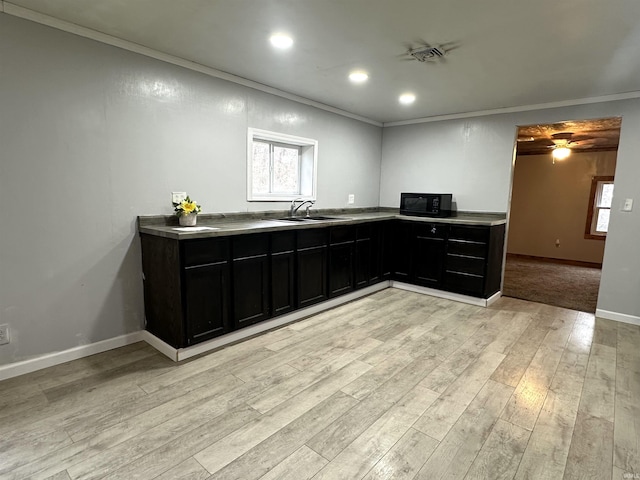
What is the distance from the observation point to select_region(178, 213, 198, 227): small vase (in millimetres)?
2754

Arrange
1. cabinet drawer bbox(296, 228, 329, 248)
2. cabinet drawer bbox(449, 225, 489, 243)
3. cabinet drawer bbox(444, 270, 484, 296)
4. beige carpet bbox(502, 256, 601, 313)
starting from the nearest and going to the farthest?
1. cabinet drawer bbox(296, 228, 329, 248)
2. cabinet drawer bbox(449, 225, 489, 243)
3. cabinet drawer bbox(444, 270, 484, 296)
4. beige carpet bbox(502, 256, 601, 313)

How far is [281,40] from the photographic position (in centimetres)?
242

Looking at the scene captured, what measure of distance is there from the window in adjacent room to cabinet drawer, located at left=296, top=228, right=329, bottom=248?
5.95 m

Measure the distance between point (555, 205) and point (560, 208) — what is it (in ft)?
0.35

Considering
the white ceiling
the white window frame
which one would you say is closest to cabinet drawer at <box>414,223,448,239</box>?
the white window frame

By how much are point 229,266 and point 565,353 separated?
9.11 ft

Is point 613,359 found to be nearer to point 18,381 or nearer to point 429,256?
point 429,256

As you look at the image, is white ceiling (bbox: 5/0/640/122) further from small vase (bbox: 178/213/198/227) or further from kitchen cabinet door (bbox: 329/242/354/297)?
kitchen cabinet door (bbox: 329/242/354/297)

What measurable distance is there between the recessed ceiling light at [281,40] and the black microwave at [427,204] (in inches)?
104

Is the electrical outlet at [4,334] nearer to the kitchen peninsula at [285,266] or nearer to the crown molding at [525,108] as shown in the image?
the kitchen peninsula at [285,266]

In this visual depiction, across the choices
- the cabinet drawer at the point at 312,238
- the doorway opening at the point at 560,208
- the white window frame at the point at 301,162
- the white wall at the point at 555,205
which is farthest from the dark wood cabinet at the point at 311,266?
the white wall at the point at 555,205

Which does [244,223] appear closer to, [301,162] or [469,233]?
[301,162]

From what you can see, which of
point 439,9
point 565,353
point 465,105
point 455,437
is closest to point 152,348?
point 455,437

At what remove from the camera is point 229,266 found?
2.68m
